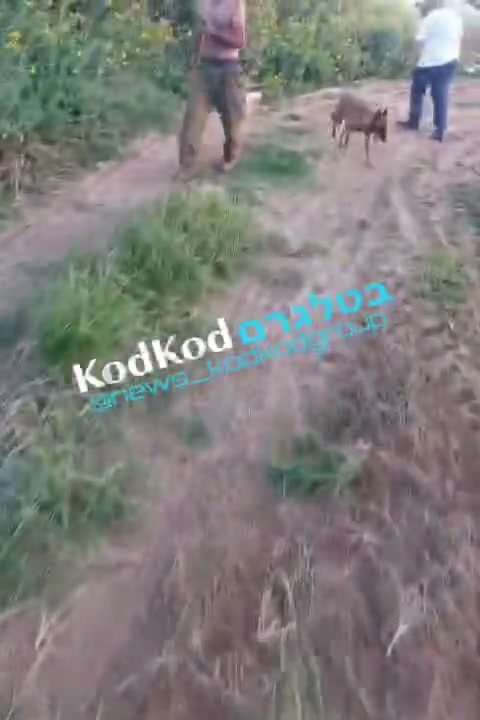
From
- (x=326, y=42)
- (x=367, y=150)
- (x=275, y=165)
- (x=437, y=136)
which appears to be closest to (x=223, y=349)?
(x=275, y=165)

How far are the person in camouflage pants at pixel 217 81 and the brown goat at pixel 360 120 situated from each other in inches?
25.9

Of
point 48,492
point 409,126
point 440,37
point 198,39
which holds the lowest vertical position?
point 409,126

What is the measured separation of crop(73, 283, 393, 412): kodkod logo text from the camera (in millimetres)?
2932

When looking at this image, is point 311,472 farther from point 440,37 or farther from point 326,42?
point 326,42

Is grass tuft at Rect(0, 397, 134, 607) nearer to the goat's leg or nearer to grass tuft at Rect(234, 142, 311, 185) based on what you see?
grass tuft at Rect(234, 142, 311, 185)

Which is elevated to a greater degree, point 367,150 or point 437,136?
point 367,150

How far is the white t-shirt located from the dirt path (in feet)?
8.11

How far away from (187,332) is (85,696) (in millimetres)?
1453

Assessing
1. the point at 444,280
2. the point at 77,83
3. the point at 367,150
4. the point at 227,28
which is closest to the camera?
the point at 444,280

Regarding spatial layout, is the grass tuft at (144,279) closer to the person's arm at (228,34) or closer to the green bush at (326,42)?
the person's arm at (228,34)

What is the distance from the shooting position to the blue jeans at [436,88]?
18.8 ft

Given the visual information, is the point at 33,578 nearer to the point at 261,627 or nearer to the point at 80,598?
the point at 80,598

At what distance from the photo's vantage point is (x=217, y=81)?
4.66 meters

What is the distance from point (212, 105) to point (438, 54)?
5.99 ft
